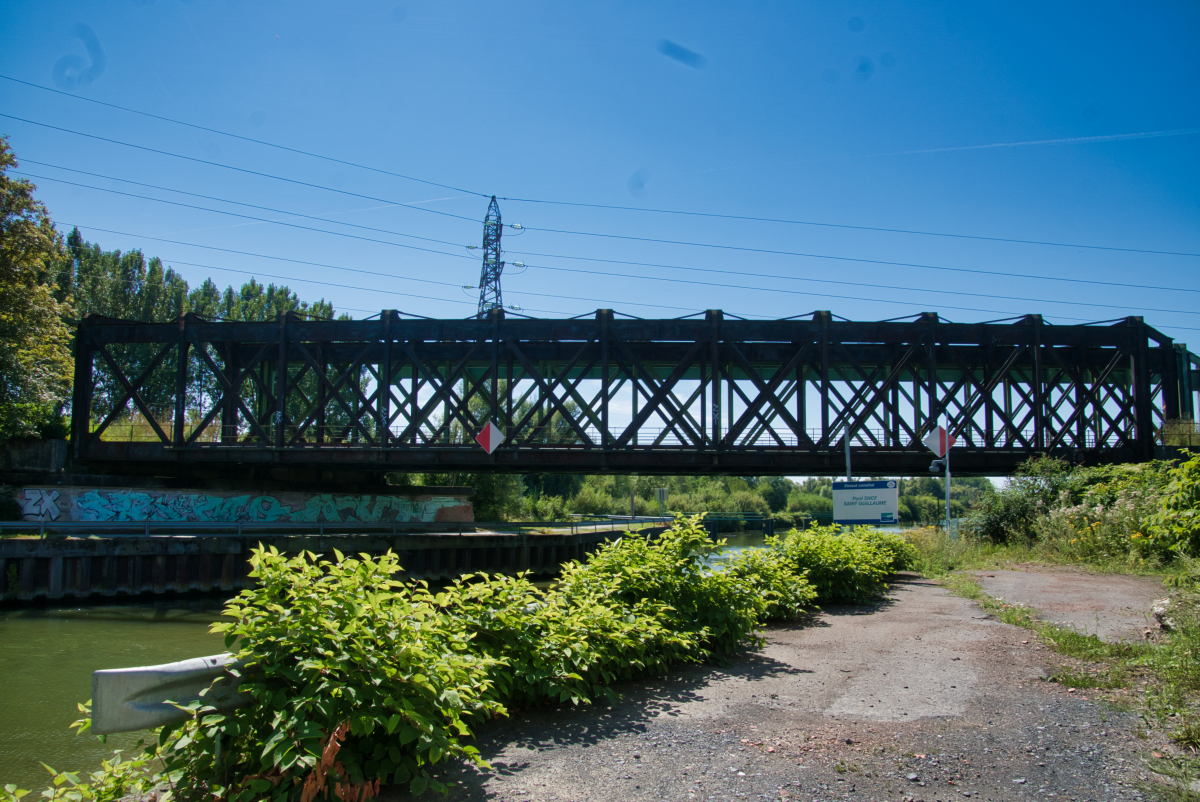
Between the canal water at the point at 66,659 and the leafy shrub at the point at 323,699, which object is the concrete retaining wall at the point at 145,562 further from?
the leafy shrub at the point at 323,699

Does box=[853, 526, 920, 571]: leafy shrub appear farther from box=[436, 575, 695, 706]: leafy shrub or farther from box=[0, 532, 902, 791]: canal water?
box=[436, 575, 695, 706]: leafy shrub

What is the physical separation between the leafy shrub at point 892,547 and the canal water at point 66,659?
1371cm

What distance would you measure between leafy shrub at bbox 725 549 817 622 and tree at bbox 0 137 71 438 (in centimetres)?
3274

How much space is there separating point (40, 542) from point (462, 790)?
26.0m

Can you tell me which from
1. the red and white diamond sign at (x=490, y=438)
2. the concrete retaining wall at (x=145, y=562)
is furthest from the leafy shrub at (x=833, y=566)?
the red and white diamond sign at (x=490, y=438)

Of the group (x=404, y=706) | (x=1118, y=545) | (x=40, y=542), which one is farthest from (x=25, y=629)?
(x=1118, y=545)

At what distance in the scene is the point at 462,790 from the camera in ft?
16.5

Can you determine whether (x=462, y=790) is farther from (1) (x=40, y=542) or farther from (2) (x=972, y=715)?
(1) (x=40, y=542)

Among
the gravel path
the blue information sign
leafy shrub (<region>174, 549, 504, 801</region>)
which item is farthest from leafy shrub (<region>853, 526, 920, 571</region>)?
leafy shrub (<region>174, 549, 504, 801</region>)

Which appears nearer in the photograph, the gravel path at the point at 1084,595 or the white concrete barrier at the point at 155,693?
the white concrete barrier at the point at 155,693

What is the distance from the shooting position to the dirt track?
16.4 feet

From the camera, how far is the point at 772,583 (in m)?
10.8

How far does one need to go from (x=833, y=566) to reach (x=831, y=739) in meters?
7.60

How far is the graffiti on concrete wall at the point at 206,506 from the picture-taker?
3016cm
